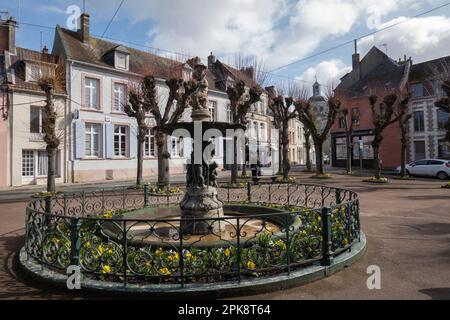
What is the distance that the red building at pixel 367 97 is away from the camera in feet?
109

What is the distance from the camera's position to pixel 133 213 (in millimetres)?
8602

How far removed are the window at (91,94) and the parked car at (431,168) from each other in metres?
24.5

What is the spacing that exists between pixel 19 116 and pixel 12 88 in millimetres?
1776

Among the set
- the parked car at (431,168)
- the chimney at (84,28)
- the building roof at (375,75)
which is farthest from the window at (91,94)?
the building roof at (375,75)

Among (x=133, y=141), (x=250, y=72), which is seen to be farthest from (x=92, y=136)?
(x=250, y=72)

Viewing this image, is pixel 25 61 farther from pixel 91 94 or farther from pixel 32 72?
pixel 91 94

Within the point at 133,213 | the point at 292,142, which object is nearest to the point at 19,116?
the point at 133,213

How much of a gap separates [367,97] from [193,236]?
108 ft

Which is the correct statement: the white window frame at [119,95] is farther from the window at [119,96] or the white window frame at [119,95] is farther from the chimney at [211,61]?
the chimney at [211,61]

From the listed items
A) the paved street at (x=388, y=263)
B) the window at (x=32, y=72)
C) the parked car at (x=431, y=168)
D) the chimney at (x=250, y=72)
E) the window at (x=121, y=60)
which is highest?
the window at (x=121, y=60)

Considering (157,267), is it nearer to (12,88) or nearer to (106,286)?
(106,286)

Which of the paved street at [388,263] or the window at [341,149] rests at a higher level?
the window at [341,149]

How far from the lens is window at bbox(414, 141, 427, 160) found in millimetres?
32156
